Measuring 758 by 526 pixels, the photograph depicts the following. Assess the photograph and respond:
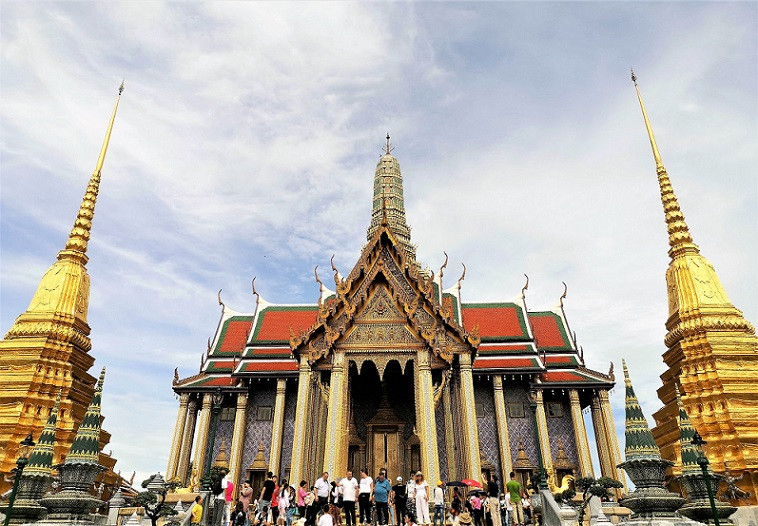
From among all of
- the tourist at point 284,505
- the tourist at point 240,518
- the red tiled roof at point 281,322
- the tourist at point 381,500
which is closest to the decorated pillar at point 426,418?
the tourist at point 381,500

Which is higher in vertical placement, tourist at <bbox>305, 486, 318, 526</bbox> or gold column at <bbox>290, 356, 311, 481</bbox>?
gold column at <bbox>290, 356, 311, 481</bbox>

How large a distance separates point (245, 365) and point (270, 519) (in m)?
11.2

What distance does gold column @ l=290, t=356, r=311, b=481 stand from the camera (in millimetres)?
14391

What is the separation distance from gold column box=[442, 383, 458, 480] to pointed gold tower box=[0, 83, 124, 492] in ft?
38.7

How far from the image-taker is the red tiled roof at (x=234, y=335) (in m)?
24.5

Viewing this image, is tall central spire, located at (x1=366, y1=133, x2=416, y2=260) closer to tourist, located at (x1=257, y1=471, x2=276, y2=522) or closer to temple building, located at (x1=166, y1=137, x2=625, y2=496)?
temple building, located at (x1=166, y1=137, x2=625, y2=496)

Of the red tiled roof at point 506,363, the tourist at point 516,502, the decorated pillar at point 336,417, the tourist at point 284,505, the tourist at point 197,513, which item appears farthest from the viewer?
the red tiled roof at point 506,363

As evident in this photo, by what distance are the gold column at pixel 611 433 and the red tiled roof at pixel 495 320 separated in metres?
4.01

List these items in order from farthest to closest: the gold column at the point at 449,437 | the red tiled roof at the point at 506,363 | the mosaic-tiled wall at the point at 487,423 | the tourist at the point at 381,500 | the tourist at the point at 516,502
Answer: the red tiled roof at the point at 506,363 → the mosaic-tiled wall at the point at 487,423 → the gold column at the point at 449,437 → the tourist at the point at 516,502 → the tourist at the point at 381,500

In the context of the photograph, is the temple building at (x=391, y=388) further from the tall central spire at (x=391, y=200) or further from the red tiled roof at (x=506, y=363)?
the tall central spire at (x=391, y=200)

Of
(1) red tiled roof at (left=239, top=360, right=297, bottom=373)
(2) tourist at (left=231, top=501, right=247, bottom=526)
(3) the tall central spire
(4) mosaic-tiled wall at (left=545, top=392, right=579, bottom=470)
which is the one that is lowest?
(2) tourist at (left=231, top=501, right=247, bottom=526)

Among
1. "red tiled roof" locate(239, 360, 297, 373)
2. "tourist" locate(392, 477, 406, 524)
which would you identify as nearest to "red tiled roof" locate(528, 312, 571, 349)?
"red tiled roof" locate(239, 360, 297, 373)

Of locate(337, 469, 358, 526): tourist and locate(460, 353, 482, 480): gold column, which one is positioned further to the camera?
locate(460, 353, 482, 480): gold column

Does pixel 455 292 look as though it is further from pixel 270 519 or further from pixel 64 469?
pixel 64 469
